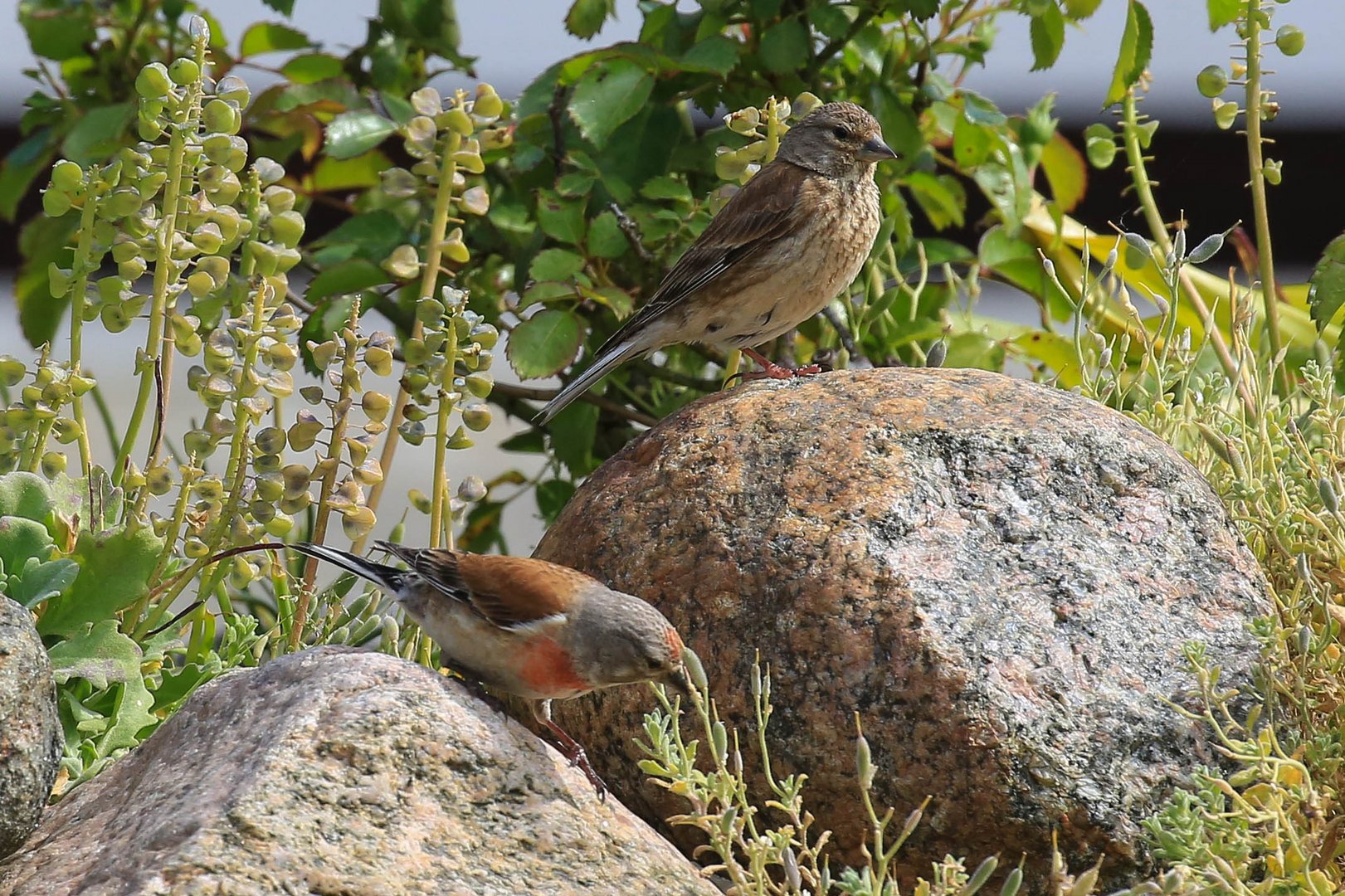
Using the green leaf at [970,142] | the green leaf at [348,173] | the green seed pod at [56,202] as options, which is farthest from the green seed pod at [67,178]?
the green leaf at [970,142]

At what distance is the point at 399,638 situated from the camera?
2982 millimetres

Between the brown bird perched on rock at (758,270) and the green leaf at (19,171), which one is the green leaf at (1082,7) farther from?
the green leaf at (19,171)

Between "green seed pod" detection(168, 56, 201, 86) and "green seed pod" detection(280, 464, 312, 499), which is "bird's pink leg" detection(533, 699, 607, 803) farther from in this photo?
"green seed pod" detection(168, 56, 201, 86)

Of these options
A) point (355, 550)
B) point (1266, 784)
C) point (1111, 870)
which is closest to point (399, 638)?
point (355, 550)

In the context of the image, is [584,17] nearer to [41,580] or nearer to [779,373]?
[779,373]

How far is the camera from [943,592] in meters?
2.53

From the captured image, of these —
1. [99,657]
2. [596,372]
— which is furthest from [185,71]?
[596,372]

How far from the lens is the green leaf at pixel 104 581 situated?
2.64 metres

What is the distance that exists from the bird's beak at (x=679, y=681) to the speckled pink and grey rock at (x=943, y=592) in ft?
0.70

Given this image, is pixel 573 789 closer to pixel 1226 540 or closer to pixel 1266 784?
pixel 1266 784

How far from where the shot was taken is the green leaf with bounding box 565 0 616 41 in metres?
4.11

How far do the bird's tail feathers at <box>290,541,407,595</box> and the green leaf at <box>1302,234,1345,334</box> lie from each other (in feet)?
6.33

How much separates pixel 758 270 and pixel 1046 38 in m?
1.03

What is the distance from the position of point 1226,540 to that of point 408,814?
5.11ft
